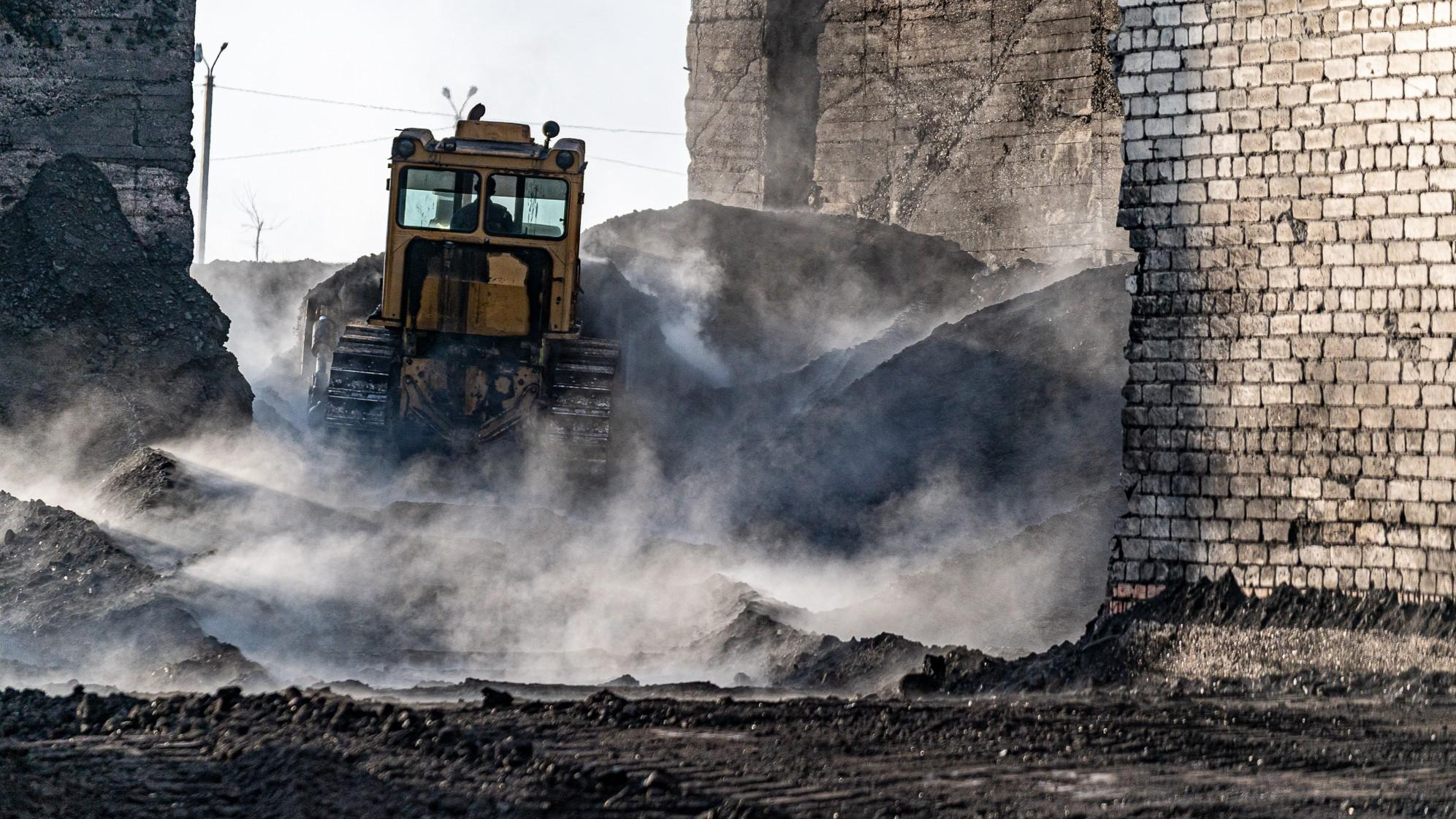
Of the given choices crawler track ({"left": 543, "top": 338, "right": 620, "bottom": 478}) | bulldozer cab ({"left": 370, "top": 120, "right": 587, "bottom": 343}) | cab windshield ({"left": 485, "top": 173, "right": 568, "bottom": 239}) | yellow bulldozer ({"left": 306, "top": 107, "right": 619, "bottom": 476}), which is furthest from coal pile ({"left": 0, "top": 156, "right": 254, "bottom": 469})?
cab windshield ({"left": 485, "top": 173, "right": 568, "bottom": 239})

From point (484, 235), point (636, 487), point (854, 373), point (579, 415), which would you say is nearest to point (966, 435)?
point (636, 487)

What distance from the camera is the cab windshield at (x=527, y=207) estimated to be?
17.6 m

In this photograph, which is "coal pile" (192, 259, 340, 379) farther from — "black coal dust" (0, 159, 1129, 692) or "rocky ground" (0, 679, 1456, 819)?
"rocky ground" (0, 679, 1456, 819)

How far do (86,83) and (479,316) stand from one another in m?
6.27

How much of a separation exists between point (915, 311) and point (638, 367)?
21.2ft

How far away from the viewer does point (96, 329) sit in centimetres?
2025

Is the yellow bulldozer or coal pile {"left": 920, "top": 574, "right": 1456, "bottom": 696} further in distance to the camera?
the yellow bulldozer

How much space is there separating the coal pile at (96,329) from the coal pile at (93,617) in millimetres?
4299

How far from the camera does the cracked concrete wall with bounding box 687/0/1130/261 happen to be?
28.9m

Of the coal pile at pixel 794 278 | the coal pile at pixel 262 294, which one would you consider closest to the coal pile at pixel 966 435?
the coal pile at pixel 794 278

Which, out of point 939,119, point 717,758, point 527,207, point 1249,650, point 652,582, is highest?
point 939,119

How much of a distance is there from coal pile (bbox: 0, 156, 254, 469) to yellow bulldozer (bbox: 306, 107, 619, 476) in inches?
118

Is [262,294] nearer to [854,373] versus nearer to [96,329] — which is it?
[854,373]

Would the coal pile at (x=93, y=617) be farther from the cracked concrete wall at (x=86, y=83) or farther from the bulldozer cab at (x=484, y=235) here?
the cracked concrete wall at (x=86, y=83)
